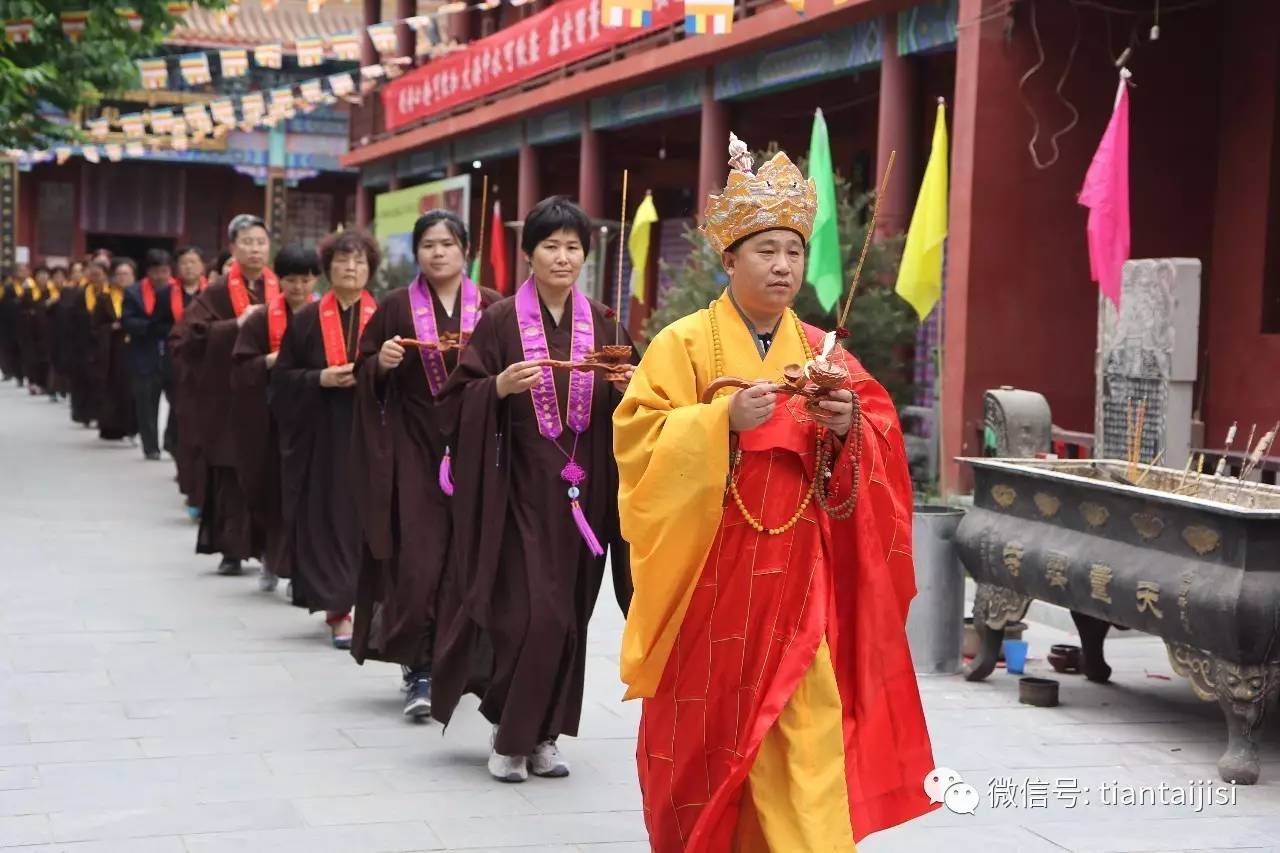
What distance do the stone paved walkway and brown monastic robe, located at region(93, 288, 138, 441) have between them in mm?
8672

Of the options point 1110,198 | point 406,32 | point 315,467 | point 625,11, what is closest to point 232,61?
point 406,32

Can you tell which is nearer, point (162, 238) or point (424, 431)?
point (424, 431)

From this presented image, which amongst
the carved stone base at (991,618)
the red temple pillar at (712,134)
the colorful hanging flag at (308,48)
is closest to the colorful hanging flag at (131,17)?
the colorful hanging flag at (308,48)

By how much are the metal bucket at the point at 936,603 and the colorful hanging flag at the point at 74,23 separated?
1068 centimetres

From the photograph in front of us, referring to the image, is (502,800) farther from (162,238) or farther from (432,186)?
(162,238)

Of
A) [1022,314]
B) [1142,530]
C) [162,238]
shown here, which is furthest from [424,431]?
[162,238]

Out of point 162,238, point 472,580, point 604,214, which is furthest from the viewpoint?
point 162,238

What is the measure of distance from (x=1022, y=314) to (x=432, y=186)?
43.4ft

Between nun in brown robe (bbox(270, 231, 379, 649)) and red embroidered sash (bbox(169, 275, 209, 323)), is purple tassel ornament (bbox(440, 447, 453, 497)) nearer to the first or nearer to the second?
nun in brown robe (bbox(270, 231, 379, 649))

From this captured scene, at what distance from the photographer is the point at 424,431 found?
21.1 ft

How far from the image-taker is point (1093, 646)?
23.1ft

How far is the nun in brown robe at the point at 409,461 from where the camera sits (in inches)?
245

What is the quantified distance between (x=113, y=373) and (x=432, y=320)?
1172 cm

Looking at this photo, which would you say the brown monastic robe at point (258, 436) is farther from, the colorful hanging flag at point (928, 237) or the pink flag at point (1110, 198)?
the pink flag at point (1110, 198)
